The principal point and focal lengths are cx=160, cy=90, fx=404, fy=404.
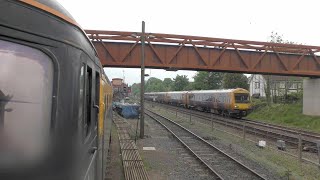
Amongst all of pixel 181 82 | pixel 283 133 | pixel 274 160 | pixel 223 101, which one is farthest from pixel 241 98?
pixel 181 82

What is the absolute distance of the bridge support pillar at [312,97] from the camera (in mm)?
33875

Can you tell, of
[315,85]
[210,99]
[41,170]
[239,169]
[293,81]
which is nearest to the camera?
[41,170]

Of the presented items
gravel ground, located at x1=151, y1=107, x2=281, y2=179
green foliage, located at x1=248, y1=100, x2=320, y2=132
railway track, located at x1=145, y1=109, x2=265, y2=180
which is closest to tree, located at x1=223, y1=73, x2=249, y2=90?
green foliage, located at x1=248, y1=100, x2=320, y2=132

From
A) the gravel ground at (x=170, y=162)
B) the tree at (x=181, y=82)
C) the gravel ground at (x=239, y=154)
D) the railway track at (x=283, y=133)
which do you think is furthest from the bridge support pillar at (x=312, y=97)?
the tree at (x=181, y=82)

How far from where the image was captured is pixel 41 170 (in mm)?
2410

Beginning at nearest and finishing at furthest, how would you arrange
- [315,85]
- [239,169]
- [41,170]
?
[41,170] → [239,169] → [315,85]

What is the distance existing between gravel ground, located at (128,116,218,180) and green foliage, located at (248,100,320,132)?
14.6 meters

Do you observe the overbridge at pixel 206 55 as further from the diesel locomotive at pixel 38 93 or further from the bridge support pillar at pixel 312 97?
the diesel locomotive at pixel 38 93

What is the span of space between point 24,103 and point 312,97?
3491cm

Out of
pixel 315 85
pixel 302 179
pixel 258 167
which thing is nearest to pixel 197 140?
pixel 258 167

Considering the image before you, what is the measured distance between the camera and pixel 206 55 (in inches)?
1198

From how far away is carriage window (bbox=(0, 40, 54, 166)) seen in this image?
90.2 inches

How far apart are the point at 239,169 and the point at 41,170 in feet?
36.7

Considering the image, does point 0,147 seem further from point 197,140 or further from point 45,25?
point 197,140
